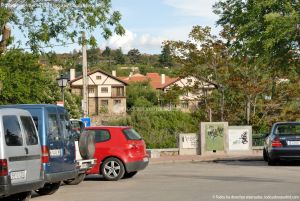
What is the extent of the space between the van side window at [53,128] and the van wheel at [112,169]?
4238mm

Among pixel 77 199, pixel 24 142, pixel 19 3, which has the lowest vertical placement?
pixel 77 199

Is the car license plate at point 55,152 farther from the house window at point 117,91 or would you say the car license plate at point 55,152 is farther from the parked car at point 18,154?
the house window at point 117,91

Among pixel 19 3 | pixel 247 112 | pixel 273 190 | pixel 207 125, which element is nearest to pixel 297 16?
pixel 207 125

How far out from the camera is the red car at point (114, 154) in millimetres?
18266

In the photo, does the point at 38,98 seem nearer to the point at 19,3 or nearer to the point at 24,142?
the point at 19,3

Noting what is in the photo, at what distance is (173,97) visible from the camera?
4634cm

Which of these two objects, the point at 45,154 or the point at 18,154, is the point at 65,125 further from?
the point at 18,154

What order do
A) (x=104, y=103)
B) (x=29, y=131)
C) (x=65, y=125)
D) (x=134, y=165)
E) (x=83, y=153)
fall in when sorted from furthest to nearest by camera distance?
1. (x=104, y=103)
2. (x=134, y=165)
3. (x=83, y=153)
4. (x=65, y=125)
5. (x=29, y=131)

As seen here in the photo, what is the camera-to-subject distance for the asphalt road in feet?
44.8

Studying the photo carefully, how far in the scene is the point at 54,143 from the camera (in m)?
14.0

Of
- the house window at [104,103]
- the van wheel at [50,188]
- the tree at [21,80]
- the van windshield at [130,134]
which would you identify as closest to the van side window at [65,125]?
the van wheel at [50,188]

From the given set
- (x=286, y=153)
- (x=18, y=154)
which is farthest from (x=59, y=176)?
(x=286, y=153)

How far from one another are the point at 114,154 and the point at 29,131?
6.04 m

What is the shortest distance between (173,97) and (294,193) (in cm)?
3242
